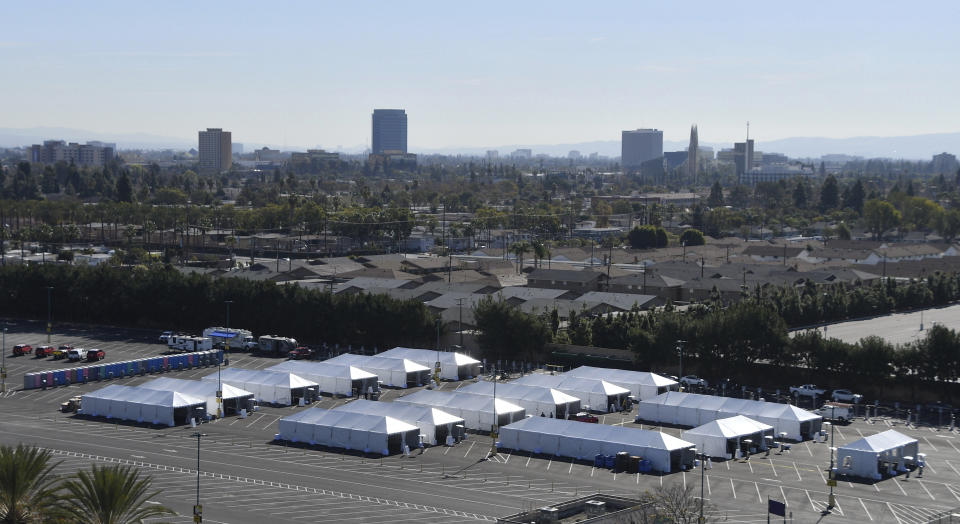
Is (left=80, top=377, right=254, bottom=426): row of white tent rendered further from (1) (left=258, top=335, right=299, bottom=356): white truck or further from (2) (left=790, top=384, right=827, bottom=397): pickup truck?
(2) (left=790, top=384, right=827, bottom=397): pickup truck

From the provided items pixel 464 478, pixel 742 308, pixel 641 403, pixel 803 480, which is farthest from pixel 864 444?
pixel 742 308

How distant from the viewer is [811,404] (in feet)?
152

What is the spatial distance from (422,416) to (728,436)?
34.3ft

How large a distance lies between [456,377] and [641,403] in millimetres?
10192

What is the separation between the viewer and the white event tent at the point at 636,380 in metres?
46.4

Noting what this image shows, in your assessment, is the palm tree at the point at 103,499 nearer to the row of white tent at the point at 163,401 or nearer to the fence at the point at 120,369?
the row of white tent at the point at 163,401

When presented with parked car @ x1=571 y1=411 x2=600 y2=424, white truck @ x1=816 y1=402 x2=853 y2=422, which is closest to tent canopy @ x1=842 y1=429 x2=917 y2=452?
white truck @ x1=816 y1=402 x2=853 y2=422

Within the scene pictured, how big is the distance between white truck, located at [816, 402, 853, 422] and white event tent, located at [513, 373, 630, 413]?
768 cm

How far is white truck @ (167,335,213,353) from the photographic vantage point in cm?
5591

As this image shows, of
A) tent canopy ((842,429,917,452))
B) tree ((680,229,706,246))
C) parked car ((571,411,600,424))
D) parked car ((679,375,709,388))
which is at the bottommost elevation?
parked car ((571,411,600,424))

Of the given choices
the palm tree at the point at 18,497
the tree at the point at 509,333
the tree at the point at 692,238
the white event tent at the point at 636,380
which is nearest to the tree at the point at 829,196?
the tree at the point at 692,238

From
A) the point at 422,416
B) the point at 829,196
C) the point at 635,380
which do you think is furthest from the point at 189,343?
the point at 829,196

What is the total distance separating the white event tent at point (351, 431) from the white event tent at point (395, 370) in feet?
30.3

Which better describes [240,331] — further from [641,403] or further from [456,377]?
[641,403]
